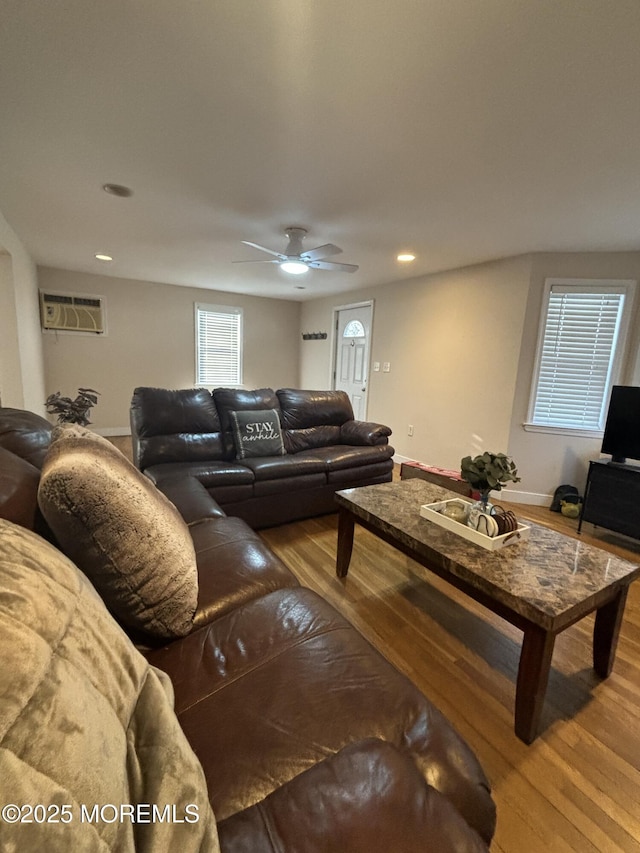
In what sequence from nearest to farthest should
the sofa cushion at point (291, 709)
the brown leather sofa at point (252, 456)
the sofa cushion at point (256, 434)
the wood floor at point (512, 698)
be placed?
the sofa cushion at point (291, 709) < the wood floor at point (512, 698) < the brown leather sofa at point (252, 456) < the sofa cushion at point (256, 434)

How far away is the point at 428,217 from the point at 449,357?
1.79m

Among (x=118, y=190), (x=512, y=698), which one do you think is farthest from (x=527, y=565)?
(x=118, y=190)

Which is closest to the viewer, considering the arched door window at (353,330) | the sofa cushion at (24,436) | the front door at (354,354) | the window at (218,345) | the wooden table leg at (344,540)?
the sofa cushion at (24,436)

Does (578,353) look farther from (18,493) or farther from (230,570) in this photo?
(18,493)

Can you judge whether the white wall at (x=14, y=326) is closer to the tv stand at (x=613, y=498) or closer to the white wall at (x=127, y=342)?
the white wall at (x=127, y=342)

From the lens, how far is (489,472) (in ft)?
5.40

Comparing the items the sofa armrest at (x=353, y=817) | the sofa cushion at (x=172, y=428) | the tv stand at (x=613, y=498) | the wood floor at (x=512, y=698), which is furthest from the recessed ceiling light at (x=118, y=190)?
the tv stand at (x=613, y=498)

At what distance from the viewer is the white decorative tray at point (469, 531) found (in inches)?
63.1

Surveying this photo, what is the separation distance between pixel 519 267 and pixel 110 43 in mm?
3351

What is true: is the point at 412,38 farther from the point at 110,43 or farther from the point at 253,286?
the point at 253,286

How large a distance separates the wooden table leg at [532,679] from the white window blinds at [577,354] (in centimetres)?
277

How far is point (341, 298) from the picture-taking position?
5.78 meters

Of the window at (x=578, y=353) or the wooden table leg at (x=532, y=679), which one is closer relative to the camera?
the wooden table leg at (x=532, y=679)

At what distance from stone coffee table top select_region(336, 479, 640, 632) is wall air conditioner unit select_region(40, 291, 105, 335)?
5.02 metres
